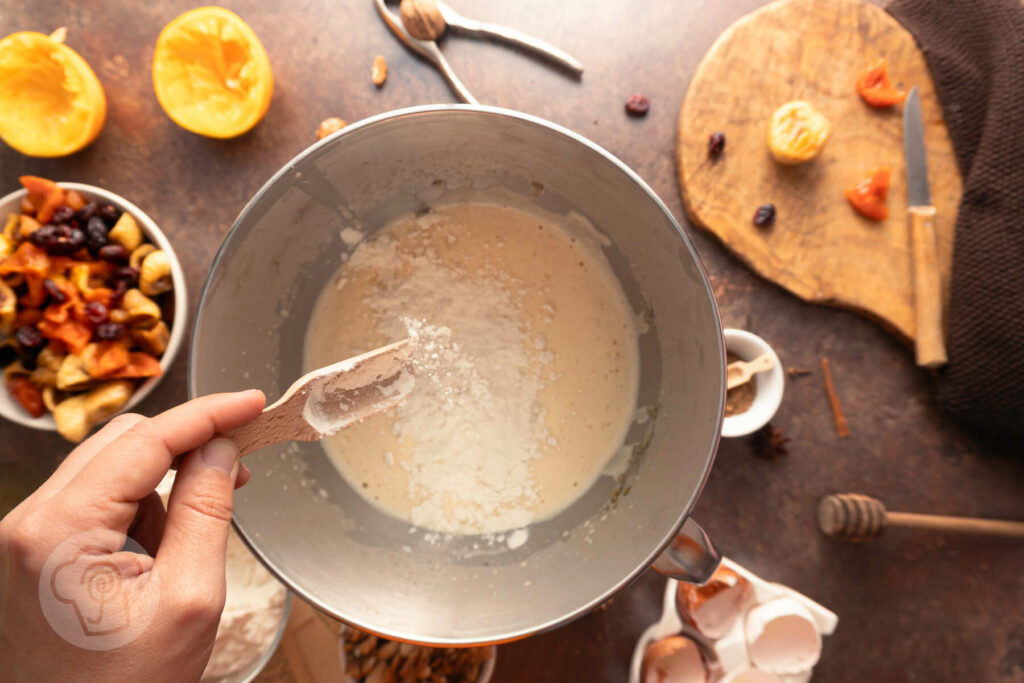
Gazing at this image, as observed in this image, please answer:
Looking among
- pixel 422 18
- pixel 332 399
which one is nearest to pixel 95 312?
pixel 332 399

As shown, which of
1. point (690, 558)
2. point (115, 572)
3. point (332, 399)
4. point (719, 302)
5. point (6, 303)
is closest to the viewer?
point (115, 572)

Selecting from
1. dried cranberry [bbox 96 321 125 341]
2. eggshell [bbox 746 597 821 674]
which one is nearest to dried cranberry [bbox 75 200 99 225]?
dried cranberry [bbox 96 321 125 341]

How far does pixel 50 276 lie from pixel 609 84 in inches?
47.3

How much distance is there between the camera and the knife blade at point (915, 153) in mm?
1284

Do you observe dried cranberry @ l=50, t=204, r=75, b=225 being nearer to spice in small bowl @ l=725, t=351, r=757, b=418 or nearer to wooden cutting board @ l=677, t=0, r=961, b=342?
wooden cutting board @ l=677, t=0, r=961, b=342

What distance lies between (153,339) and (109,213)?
0.27 m

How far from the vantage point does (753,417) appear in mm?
1229

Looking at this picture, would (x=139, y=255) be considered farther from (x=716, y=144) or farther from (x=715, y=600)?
(x=715, y=600)

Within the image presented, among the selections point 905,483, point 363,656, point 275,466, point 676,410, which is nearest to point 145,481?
point 275,466

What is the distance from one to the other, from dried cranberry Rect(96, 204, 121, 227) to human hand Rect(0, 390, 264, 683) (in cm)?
64

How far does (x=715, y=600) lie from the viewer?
1.19 m

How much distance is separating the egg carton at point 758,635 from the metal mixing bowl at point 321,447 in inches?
12.6

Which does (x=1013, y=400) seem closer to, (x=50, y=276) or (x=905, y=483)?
(x=905, y=483)

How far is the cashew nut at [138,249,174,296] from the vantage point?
1.14 m
